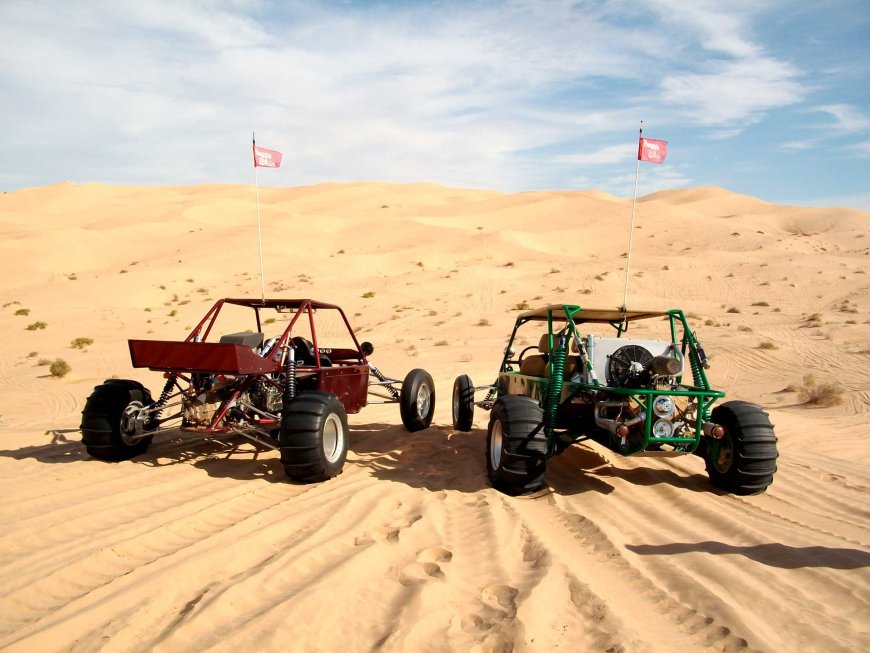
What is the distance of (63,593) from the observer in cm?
378

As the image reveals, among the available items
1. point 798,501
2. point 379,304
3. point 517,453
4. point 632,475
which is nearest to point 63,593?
point 517,453

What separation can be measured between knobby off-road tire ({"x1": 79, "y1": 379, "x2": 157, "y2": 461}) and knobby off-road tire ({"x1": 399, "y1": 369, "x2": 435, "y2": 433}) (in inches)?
127

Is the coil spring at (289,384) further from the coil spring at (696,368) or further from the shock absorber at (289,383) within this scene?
the coil spring at (696,368)

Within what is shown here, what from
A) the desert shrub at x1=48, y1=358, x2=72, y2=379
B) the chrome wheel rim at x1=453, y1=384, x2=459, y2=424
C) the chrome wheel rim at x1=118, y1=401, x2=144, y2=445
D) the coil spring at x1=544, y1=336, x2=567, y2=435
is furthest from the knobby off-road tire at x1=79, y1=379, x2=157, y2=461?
the desert shrub at x1=48, y1=358, x2=72, y2=379

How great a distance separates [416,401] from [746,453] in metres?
4.30

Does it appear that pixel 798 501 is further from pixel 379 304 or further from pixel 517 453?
pixel 379 304

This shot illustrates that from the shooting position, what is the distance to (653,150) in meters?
11.1

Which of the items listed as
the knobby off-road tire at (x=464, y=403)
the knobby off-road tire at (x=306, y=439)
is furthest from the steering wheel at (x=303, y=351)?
the knobby off-road tire at (x=464, y=403)

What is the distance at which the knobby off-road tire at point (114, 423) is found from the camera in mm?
6594

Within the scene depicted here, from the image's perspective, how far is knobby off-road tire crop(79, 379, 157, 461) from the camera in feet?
21.6

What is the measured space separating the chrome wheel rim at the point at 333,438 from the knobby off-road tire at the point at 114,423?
2.00 metres

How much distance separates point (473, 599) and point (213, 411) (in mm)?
3821

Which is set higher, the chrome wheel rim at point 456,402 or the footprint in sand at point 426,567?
the chrome wheel rim at point 456,402

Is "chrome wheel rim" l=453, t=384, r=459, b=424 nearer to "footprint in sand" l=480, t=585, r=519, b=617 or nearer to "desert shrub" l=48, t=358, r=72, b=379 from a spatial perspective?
"footprint in sand" l=480, t=585, r=519, b=617
